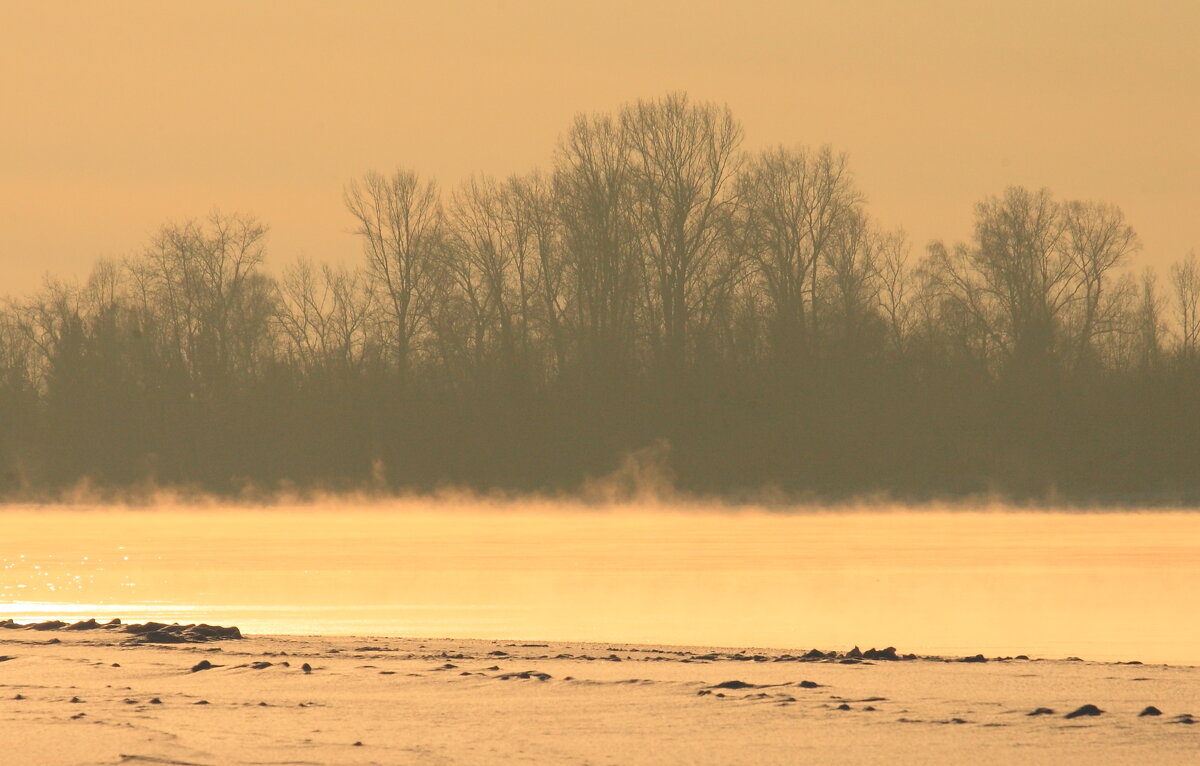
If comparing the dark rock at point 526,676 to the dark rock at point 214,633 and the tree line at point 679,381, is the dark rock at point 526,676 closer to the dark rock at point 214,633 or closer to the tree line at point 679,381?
the dark rock at point 214,633

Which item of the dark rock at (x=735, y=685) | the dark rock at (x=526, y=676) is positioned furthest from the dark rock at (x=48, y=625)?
the dark rock at (x=735, y=685)

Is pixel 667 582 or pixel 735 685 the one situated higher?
pixel 667 582

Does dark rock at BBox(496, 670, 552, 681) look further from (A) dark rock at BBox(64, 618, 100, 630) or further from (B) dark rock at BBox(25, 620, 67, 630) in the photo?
(B) dark rock at BBox(25, 620, 67, 630)

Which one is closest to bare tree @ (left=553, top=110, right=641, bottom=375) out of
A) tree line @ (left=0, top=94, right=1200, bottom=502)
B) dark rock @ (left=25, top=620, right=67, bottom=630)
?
tree line @ (left=0, top=94, right=1200, bottom=502)

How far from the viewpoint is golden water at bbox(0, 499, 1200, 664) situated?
14.2 metres

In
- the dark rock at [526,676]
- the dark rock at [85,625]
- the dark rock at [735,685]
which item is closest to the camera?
the dark rock at [735,685]

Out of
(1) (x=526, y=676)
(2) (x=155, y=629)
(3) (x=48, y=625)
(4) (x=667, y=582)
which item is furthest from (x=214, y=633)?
(4) (x=667, y=582)

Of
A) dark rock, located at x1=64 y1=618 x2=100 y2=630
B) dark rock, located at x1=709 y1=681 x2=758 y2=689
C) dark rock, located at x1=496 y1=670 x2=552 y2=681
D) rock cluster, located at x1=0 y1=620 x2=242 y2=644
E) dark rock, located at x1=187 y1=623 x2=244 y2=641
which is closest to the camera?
dark rock, located at x1=709 y1=681 x2=758 y2=689

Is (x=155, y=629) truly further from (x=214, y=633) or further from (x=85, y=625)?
(x=85, y=625)

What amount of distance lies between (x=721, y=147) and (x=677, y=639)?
42.4 metres

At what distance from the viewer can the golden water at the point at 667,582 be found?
46.5ft

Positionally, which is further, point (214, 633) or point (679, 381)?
point (679, 381)

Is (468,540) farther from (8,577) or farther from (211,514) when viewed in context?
(211,514)

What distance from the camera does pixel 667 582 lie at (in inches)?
750
